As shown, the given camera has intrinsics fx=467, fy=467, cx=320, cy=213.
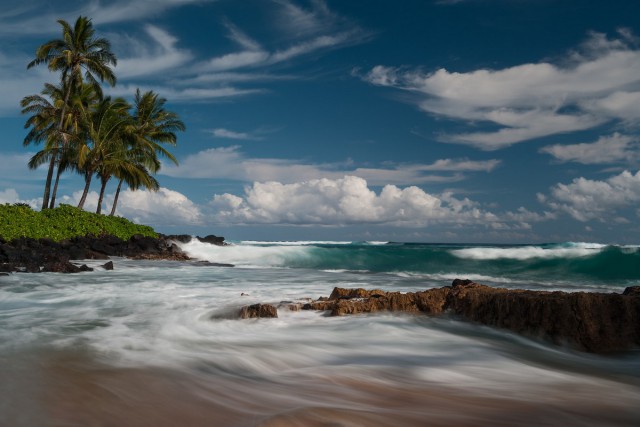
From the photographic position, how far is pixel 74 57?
1034 inches

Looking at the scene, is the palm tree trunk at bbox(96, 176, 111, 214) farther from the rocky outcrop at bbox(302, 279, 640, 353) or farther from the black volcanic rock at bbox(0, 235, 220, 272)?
the rocky outcrop at bbox(302, 279, 640, 353)

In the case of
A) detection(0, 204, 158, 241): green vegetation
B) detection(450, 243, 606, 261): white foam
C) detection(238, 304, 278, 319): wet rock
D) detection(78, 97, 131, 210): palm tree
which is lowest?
detection(238, 304, 278, 319): wet rock

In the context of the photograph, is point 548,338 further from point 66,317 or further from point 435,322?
point 66,317

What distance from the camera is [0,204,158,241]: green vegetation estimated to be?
18.8m

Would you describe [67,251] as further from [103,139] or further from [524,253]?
[524,253]

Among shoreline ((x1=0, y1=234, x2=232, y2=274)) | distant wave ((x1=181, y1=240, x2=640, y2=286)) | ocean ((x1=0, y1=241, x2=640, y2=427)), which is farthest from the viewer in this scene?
distant wave ((x1=181, y1=240, x2=640, y2=286))

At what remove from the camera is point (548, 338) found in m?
4.68

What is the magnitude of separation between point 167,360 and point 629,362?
4071 mm

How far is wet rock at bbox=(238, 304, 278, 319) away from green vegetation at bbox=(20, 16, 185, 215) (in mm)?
22660

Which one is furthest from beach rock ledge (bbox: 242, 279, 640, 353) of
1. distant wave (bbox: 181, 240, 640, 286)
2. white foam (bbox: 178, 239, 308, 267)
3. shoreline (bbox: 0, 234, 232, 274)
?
white foam (bbox: 178, 239, 308, 267)

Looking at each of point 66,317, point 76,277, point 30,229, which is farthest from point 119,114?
point 66,317

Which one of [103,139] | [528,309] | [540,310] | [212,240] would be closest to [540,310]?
[540,310]

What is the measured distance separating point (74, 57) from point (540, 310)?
28520 millimetres

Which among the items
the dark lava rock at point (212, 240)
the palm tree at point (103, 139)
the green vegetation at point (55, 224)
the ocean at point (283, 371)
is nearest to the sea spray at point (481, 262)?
the dark lava rock at point (212, 240)
